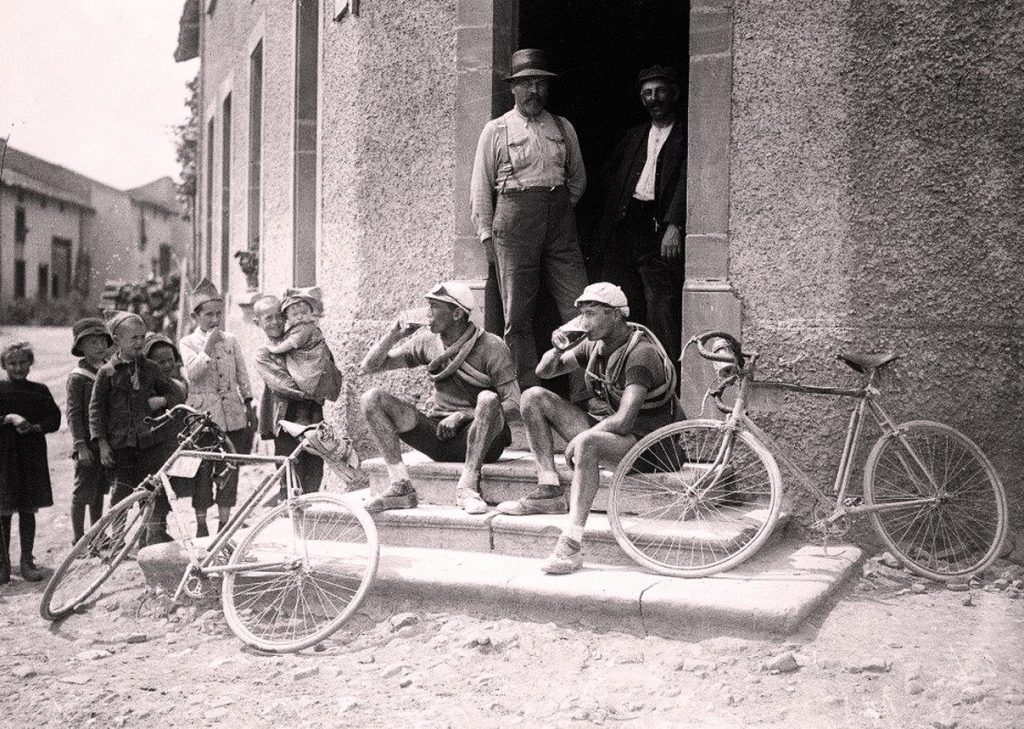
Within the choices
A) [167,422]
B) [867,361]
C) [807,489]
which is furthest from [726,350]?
[167,422]

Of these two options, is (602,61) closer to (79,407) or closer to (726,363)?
(726,363)

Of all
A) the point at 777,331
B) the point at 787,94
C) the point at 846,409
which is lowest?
the point at 846,409

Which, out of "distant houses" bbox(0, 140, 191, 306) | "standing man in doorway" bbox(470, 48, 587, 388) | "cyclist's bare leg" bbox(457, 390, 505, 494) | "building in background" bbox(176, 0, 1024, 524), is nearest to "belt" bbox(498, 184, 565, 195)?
"standing man in doorway" bbox(470, 48, 587, 388)

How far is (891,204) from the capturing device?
20.3 feet

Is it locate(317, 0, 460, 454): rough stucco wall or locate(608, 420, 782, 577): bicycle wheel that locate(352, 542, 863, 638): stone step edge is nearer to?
locate(608, 420, 782, 577): bicycle wheel

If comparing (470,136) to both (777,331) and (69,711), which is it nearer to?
(777,331)

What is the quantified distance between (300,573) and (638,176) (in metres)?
3.52

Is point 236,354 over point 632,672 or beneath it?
over

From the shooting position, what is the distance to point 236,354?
804 cm

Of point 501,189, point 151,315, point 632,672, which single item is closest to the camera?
point 632,672

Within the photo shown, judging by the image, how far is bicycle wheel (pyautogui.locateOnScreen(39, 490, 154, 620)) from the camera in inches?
246

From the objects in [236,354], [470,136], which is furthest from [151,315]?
[470,136]

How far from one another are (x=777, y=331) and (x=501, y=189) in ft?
6.35

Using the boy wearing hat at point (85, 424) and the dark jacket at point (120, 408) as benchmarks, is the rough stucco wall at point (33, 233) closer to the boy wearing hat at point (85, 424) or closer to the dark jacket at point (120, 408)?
the boy wearing hat at point (85, 424)
